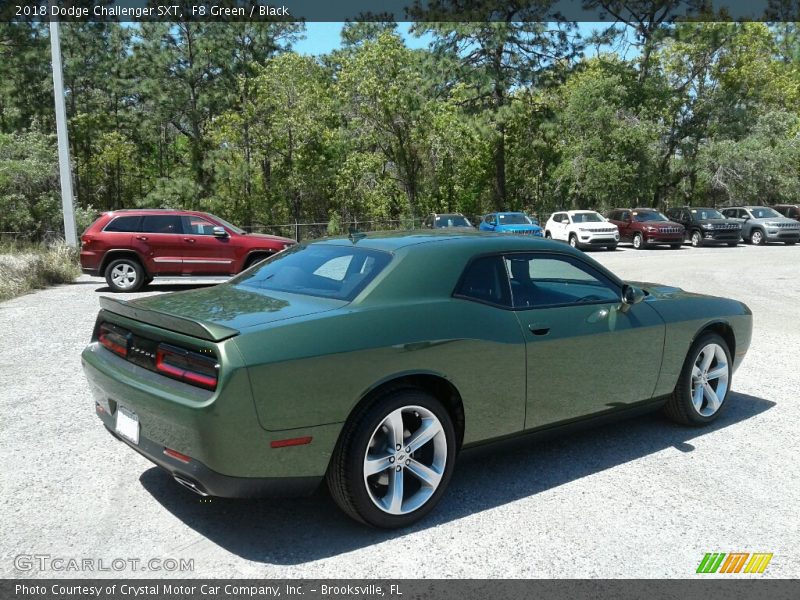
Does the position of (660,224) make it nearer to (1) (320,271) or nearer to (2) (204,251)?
(2) (204,251)

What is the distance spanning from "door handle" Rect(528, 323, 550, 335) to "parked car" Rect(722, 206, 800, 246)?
31.5 metres

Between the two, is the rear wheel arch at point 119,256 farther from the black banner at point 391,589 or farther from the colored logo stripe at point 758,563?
the colored logo stripe at point 758,563

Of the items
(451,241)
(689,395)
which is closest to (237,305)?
(451,241)

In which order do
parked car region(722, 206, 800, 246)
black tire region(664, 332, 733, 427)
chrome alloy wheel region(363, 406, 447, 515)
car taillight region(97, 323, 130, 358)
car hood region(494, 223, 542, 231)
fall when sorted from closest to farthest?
chrome alloy wheel region(363, 406, 447, 515), car taillight region(97, 323, 130, 358), black tire region(664, 332, 733, 427), car hood region(494, 223, 542, 231), parked car region(722, 206, 800, 246)

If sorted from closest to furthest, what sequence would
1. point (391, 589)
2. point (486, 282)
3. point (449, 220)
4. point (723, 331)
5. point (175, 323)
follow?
point (391, 589) → point (175, 323) → point (486, 282) → point (723, 331) → point (449, 220)

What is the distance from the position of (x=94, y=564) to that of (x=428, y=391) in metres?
1.79

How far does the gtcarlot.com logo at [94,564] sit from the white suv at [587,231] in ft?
85.1

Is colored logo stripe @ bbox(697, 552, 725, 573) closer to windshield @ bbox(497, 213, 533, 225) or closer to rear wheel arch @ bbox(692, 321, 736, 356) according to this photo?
rear wheel arch @ bbox(692, 321, 736, 356)

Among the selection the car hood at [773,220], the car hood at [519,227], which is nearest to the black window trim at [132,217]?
the car hood at [519,227]

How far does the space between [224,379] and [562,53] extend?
131 feet

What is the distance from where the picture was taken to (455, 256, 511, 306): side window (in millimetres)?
4070

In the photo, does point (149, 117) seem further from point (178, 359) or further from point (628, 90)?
point (178, 359)

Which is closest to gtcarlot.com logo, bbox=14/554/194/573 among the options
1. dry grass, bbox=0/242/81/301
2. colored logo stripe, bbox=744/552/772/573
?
colored logo stripe, bbox=744/552/772/573

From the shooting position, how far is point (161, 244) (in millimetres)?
14750
